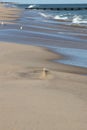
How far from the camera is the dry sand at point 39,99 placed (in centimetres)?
516

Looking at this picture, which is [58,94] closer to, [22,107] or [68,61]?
[22,107]

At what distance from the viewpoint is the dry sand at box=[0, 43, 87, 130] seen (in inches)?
203

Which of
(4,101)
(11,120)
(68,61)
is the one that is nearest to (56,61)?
(68,61)

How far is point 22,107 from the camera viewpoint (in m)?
5.73

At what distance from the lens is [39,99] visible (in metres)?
6.20

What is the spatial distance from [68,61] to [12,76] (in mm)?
3530

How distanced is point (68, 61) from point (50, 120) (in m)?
6.02

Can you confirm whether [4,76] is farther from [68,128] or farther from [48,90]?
[68,128]

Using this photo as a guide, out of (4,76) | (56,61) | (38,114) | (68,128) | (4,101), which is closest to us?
(68,128)

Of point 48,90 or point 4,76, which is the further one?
A: point 4,76

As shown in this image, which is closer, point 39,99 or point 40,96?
point 39,99

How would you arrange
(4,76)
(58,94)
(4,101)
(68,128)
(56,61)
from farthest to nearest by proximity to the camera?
(56,61) → (4,76) → (58,94) → (4,101) → (68,128)

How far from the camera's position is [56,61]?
11.1 m

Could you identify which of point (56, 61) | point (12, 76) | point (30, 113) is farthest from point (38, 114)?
point (56, 61)
